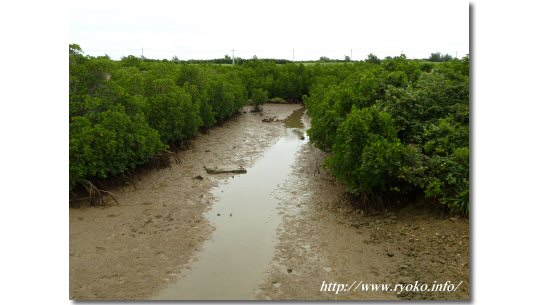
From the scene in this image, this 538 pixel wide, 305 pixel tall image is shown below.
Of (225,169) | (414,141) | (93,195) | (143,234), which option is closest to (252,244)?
(143,234)

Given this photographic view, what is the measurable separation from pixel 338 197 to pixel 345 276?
166 inches

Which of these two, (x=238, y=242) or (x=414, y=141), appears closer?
(x=238, y=242)

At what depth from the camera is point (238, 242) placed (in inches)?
351

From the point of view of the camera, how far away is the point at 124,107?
1198 cm

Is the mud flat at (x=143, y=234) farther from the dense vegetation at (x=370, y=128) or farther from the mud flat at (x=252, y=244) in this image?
the dense vegetation at (x=370, y=128)

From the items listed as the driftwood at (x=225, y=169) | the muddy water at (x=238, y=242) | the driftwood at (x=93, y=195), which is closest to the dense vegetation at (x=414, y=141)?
the muddy water at (x=238, y=242)

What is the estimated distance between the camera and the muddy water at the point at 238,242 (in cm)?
701

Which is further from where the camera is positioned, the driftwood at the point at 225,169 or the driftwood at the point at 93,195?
the driftwood at the point at 225,169

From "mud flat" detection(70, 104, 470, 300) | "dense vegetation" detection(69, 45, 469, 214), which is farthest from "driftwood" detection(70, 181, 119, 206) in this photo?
"mud flat" detection(70, 104, 470, 300)

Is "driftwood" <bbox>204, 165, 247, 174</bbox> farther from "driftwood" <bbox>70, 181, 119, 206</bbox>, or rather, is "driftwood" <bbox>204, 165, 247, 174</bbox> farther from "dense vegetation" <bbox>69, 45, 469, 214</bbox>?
"driftwood" <bbox>70, 181, 119, 206</bbox>

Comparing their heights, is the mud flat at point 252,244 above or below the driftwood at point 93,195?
below

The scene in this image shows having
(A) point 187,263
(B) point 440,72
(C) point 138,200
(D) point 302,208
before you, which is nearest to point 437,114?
(B) point 440,72

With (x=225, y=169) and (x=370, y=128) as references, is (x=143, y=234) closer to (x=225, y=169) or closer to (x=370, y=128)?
(x=370, y=128)

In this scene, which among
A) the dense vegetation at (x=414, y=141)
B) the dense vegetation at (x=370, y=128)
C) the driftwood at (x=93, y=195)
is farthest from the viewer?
the driftwood at (x=93, y=195)
